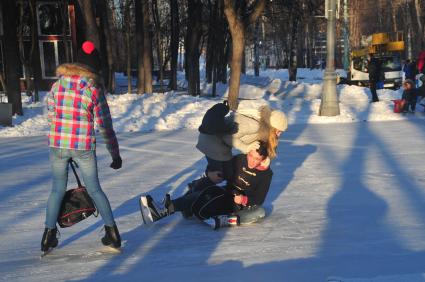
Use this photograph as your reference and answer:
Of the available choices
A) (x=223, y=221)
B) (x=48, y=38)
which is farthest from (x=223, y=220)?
(x=48, y=38)

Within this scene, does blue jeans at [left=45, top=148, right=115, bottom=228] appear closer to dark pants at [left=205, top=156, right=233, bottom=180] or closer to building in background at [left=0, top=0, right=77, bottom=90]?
dark pants at [left=205, top=156, right=233, bottom=180]

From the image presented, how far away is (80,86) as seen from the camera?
405cm

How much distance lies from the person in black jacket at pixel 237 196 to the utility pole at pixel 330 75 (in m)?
9.07

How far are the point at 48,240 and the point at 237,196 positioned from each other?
1.75 metres

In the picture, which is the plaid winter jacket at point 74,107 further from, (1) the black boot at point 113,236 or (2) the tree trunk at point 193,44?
(2) the tree trunk at point 193,44

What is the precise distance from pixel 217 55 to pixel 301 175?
2314 centimetres

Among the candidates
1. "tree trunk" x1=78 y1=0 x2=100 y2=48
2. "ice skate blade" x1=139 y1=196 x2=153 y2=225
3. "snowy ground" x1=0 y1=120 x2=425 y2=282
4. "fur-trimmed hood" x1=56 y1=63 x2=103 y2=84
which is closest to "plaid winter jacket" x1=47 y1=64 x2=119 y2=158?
"fur-trimmed hood" x1=56 y1=63 x2=103 y2=84

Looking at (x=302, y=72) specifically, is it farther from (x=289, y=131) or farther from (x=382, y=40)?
(x=289, y=131)

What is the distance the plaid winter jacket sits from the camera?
4.05m

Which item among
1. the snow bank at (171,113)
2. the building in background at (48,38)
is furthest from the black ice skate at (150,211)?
the building in background at (48,38)

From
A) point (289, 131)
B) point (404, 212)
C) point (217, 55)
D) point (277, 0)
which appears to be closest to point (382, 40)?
point (217, 55)

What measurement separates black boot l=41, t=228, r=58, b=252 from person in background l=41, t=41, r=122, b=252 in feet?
1.01

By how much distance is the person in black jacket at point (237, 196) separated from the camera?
16.7 feet

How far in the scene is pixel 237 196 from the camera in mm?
5125
